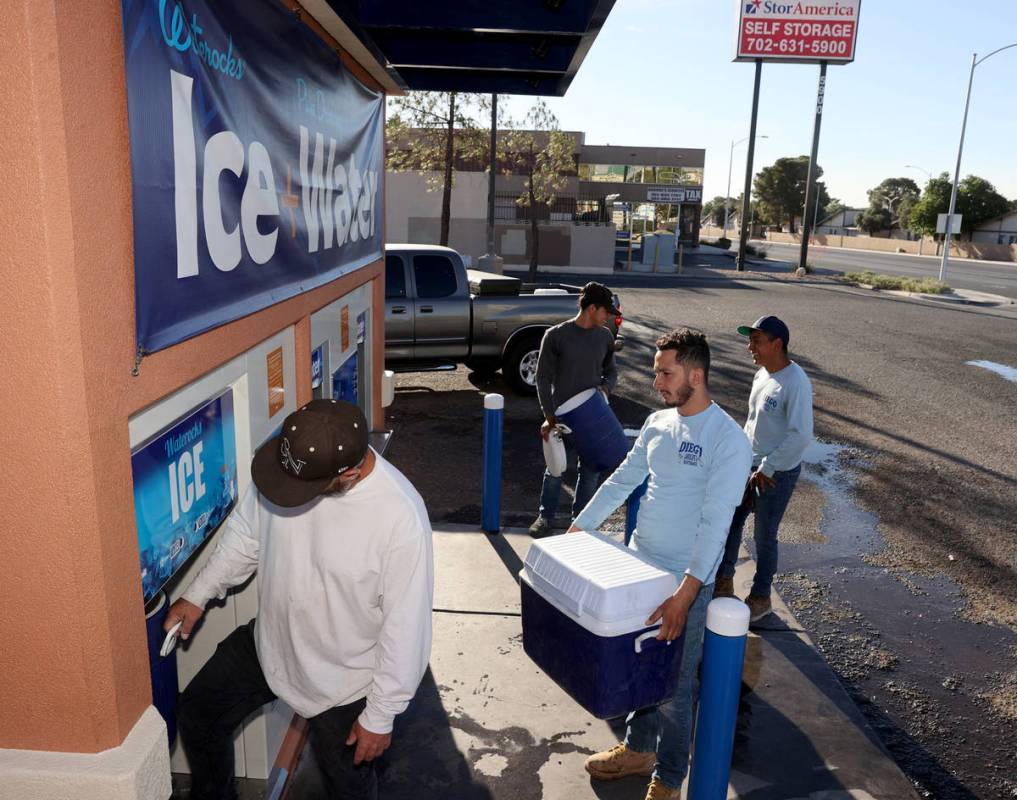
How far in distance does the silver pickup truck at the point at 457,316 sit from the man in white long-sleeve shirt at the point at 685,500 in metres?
7.94

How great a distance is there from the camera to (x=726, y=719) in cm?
296

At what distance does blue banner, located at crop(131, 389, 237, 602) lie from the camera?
2.71m

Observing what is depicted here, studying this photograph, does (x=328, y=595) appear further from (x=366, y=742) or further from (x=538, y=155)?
(x=538, y=155)

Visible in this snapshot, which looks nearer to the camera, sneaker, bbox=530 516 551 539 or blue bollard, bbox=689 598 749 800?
blue bollard, bbox=689 598 749 800

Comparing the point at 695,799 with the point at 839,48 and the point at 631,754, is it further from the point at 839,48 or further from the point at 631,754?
the point at 839,48

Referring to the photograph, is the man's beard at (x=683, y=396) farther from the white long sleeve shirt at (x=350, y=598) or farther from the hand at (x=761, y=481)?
the hand at (x=761, y=481)

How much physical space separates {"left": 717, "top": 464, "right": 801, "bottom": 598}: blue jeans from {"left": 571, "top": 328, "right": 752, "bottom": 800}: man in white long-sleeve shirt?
168 cm

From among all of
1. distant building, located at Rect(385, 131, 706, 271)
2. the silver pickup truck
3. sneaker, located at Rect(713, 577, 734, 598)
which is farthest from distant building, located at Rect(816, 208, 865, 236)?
sneaker, located at Rect(713, 577, 734, 598)

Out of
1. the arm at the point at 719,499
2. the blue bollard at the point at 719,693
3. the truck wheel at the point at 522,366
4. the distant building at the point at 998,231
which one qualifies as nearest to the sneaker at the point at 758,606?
the arm at the point at 719,499

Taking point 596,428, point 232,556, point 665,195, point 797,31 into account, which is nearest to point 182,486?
point 232,556

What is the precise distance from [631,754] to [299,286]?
2.87 meters

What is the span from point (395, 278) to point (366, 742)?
30.9 ft

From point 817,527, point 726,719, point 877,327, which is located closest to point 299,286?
point 726,719

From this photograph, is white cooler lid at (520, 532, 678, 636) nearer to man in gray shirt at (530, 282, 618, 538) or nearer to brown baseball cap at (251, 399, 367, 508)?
brown baseball cap at (251, 399, 367, 508)
